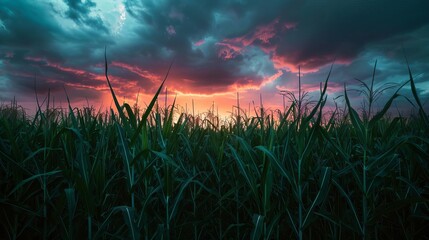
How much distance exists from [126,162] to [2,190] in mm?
1753

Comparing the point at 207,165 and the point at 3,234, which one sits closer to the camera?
the point at 3,234

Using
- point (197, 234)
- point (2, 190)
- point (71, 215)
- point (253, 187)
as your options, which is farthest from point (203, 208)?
point (2, 190)

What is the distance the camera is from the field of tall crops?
175 cm

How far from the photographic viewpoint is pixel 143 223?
182cm

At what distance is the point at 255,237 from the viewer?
161cm

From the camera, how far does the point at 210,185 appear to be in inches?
110

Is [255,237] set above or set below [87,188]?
below

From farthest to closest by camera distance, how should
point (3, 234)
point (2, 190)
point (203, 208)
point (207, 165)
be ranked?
point (207, 165) < point (203, 208) < point (2, 190) < point (3, 234)

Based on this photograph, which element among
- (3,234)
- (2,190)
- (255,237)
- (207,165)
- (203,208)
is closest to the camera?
(255,237)

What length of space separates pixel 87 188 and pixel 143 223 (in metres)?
0.50

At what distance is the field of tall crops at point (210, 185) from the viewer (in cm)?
175

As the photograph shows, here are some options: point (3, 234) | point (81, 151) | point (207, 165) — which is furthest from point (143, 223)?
point (3, 234)

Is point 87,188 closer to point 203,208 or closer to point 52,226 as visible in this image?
point 52,226

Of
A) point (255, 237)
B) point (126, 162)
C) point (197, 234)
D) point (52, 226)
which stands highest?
point (126, 162)
